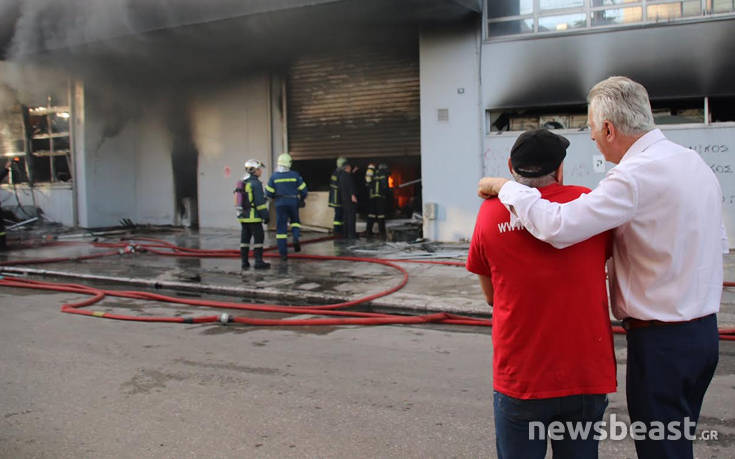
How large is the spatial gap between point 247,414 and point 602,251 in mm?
2649

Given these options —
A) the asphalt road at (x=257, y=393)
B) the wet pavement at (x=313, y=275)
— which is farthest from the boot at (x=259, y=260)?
the asphalt road at (x=257, y=393)

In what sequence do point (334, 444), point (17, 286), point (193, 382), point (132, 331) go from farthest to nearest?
point (17, 286)
point (132, 331)
point (193, 382)
point (334, 444)

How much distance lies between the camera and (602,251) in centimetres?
205

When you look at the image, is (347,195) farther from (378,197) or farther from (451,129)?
(451,129)

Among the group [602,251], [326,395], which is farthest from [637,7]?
[602,251]

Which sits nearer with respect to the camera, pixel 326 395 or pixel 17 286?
pixel 326 395

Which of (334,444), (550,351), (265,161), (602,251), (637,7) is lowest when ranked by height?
(334,444)

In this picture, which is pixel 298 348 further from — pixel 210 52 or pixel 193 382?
pixel 210 52

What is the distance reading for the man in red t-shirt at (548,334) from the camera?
1.99 metres

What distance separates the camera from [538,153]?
2064 mm

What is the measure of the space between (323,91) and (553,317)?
14.2 metres

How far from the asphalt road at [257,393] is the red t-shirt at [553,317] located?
4.77 ft

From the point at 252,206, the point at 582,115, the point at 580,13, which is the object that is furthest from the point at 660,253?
the point at 580,13

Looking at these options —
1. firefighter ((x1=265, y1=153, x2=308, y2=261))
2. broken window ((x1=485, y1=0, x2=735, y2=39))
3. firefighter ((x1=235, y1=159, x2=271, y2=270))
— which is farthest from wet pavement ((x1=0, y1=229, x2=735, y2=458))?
broken window ((x1=485, y1=0, x2=735, y2=39))
